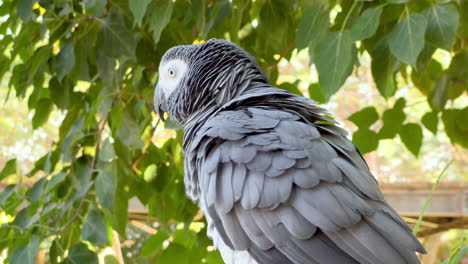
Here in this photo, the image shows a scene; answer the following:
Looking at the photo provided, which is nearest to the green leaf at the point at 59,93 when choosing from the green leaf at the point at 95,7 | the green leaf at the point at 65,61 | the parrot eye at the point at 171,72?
the green leaf at the point at 65,61

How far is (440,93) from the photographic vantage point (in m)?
1.41

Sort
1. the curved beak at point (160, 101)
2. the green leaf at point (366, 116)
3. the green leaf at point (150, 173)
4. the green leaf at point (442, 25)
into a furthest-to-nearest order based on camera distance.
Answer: the green leaf at point (150, 173) < the green leaf at point (366, 116) < the curved beak at point (160, 101) < the green leaf at point (442, 25)

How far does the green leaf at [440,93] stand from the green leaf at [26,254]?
0.96 m

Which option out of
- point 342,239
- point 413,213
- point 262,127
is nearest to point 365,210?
point 342,239

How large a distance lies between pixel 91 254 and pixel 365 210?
688mm

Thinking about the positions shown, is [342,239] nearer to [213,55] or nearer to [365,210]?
[365,210]

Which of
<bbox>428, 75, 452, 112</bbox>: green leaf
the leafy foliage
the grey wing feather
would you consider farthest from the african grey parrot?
<bbox>428, 75, 452, 112</bbox>: green leaf

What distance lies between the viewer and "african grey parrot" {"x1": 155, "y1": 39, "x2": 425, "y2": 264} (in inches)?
30.8

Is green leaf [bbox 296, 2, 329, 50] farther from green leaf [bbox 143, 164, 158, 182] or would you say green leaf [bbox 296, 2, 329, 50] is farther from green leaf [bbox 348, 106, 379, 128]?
→ green leaf [bbox 143, 164, 158, 182]

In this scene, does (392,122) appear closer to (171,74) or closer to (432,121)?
(432,121)

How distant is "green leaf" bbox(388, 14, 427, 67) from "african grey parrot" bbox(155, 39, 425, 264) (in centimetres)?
15

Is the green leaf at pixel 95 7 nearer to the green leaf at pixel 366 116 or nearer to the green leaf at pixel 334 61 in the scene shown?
the green leaf at pixel 334 61

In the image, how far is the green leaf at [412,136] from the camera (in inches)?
55.2

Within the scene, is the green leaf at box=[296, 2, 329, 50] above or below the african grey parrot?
above
